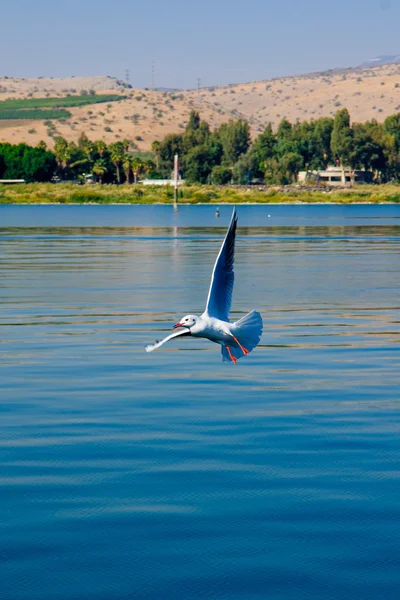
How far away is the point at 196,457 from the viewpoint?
1484cm

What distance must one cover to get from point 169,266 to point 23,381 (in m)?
29.5

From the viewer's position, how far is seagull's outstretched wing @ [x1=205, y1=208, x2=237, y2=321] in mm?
15703

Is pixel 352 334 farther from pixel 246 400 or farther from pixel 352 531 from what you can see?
pixel 352 531

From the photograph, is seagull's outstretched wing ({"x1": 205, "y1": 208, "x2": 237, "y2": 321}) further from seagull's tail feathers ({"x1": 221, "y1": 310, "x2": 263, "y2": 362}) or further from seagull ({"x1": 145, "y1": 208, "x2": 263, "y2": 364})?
seagull's tail feathers ({"x1": 221, "y1": 310, "x2": 263, "y2": 362})

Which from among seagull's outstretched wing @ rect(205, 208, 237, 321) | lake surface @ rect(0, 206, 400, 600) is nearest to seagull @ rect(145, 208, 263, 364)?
seagull's outstretched wing @ rect(205, 208, 237, 321)

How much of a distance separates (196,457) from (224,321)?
6.32 feet

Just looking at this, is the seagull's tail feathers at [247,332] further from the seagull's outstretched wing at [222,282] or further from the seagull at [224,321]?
the seagull's outstretched wing at [222,282]

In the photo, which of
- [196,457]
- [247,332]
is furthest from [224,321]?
[196,457]

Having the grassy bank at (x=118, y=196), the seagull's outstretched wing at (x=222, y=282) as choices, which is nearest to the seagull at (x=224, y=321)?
the seagull's outstretched wing at (x=222, y=282)

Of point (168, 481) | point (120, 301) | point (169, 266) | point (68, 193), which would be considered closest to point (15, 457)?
point (168, 481)

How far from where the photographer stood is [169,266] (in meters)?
49.5

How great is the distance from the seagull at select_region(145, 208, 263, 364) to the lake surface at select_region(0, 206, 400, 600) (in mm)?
1205

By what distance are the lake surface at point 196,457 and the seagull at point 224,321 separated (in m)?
1.21

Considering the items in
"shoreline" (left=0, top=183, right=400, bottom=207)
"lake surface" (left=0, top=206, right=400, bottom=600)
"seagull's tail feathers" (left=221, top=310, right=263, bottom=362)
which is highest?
"seagull's tail feathers" (left=221, top=310, right=263, bottom=362)
